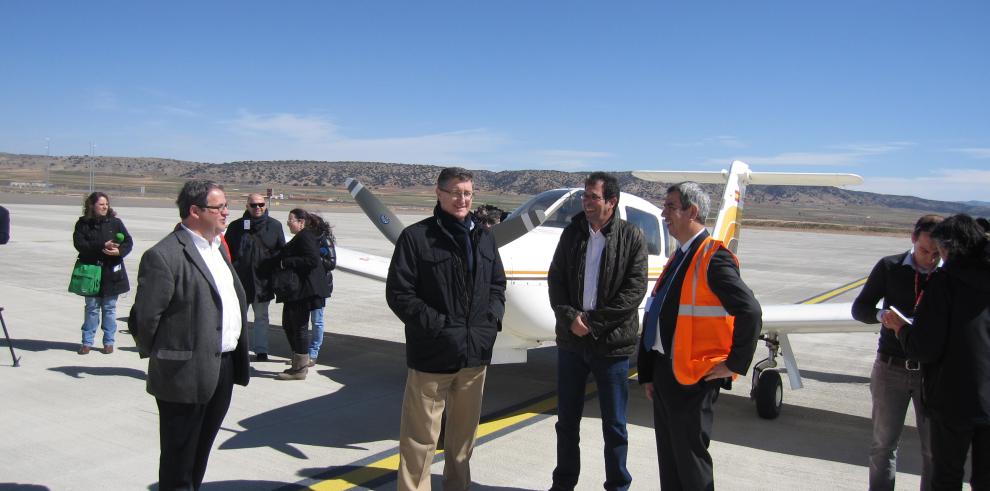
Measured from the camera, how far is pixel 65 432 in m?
4.99

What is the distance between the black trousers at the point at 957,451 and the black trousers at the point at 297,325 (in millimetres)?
5202

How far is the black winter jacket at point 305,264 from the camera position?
22.1 feet

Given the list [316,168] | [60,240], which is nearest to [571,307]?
[60,240]

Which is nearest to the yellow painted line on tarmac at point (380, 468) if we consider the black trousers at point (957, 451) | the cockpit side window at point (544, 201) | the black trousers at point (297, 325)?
the cockpit side window at point (544, 201)

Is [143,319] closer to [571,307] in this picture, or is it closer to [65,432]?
[571,307]

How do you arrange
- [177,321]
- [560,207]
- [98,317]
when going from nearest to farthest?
[177,321], [560,207], [98,317]

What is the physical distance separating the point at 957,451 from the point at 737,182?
632cm

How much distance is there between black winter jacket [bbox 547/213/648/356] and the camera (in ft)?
13.0

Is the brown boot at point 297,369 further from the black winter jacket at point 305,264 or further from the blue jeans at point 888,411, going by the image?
the blue jeans at point 888,411

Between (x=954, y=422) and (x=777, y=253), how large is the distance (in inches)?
1163

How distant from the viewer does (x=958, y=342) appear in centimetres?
306

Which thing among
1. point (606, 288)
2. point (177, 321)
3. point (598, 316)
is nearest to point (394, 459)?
point (598, 316)

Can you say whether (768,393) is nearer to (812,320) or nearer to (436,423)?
(812,320)

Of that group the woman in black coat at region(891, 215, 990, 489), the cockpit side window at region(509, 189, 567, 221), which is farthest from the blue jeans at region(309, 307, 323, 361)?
the woman in black coat at region(891, 215, 990, 489)
